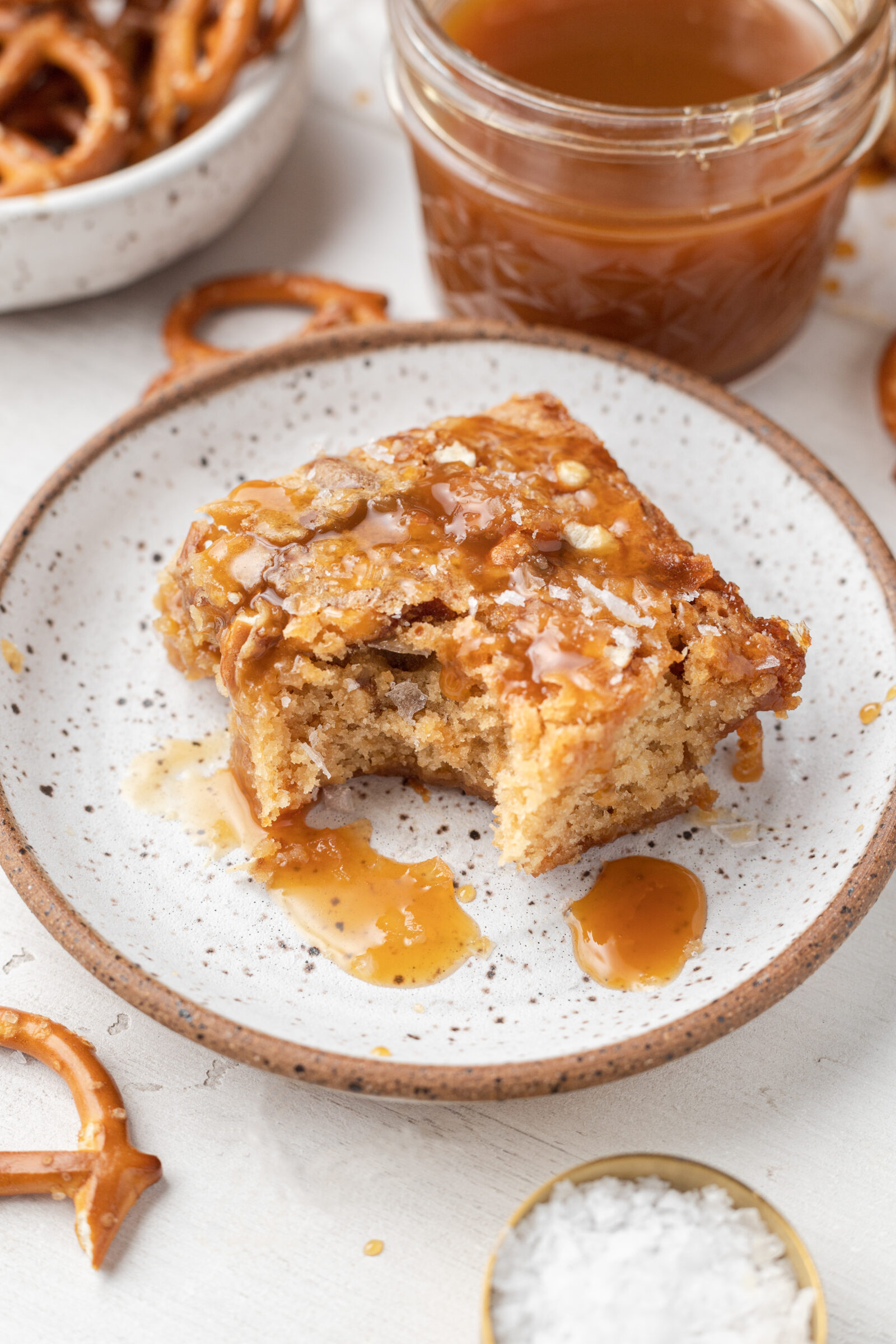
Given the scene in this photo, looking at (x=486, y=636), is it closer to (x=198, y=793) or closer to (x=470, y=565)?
(x=470, y=565)

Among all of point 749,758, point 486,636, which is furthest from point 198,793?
point 749,758

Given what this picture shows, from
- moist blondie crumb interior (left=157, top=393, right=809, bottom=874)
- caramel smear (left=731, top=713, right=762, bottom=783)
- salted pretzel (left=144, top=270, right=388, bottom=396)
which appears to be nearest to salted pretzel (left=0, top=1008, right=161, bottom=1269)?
moist blondie crumb interior (left=157, top=393, right=809, bottom=874)

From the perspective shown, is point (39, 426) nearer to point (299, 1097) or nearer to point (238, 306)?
point (238, 306)

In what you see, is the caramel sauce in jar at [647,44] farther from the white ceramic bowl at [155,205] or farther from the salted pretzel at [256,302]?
the salted pretzel at [256,302]

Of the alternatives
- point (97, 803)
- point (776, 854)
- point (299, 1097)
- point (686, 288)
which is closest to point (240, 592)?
point (97, 803)

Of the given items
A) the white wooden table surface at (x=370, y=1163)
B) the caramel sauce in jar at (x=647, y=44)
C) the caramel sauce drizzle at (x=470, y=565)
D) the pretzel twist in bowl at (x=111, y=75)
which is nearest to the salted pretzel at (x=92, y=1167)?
the white wooden table surface at (x=370, y=1163)

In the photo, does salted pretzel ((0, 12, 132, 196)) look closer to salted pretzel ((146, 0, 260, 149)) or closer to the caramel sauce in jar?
salted pretzel ((146, 0, 260, 149))
